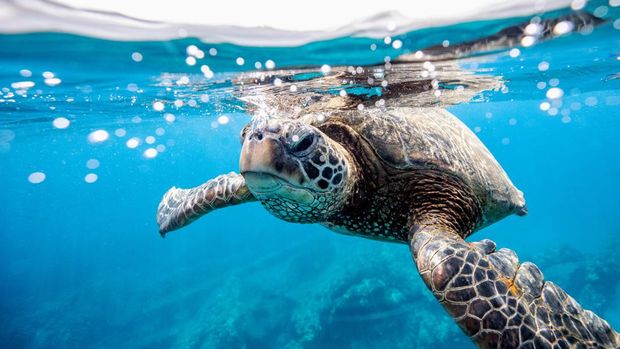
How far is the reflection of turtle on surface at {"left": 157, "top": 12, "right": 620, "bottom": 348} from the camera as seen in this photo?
2328 millimetres

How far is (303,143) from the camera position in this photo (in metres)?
2.77

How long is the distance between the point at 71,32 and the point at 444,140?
5.37 metres

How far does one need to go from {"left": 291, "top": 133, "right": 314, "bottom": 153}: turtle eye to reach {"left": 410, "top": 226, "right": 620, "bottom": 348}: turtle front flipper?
1243 millimetres

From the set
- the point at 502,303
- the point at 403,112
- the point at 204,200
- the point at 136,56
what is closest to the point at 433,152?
the point at 403,112

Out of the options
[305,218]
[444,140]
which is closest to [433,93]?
[444,140]

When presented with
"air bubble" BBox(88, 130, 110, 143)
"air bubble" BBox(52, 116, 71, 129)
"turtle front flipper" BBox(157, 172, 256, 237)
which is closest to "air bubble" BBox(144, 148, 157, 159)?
"air bubble" BBox(88, 130, 110, 143)

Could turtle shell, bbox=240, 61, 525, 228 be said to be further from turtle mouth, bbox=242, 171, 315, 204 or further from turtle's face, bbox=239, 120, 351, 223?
turtle mouth, bbox=242, 171, 315, 204

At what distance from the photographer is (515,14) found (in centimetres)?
461

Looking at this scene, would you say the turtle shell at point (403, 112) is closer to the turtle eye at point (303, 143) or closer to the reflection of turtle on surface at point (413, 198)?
the reflection of turtle on surface at point (413, 198)

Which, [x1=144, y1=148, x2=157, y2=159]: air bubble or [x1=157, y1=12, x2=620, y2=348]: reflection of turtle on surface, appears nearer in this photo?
[x1=157, y1=12, x2=620, y2=348]: reflection of turtle on surface

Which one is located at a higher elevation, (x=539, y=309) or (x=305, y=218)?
(x=539, y=309)

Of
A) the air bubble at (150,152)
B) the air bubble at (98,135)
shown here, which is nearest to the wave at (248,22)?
the air bubble at (98,135)

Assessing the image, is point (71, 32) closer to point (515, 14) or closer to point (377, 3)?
point (377, 3)

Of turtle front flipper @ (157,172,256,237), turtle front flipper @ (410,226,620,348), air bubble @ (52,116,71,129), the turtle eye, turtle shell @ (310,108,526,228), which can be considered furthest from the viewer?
air bubble @ (52,116,71,129)
